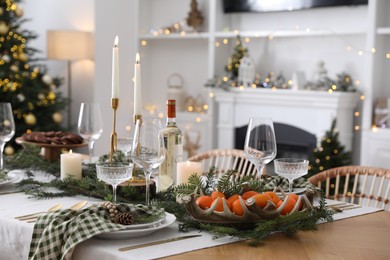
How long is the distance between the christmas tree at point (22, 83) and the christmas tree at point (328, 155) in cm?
233

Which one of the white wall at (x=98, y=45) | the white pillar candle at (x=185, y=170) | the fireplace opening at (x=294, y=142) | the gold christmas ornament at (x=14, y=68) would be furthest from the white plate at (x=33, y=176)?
the white wall at (x=98, y=45)

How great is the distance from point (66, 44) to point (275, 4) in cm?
183

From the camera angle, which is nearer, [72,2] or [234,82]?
[234,82]

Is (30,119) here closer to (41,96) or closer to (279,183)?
(41,96)

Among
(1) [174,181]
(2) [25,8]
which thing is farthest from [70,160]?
(2) [25,8]

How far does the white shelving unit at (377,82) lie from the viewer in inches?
182

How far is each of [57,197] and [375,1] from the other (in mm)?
3042

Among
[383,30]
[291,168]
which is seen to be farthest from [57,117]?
[291,168]

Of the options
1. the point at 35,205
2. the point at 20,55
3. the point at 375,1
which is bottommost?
the point at 35,205

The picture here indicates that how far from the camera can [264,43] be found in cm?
549

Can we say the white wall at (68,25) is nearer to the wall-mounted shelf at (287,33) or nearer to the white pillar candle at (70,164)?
the wall-mounted shelf at (287,33)

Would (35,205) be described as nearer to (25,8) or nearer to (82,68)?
(82,68)

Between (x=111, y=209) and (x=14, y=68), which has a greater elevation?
(x=14, y=68)

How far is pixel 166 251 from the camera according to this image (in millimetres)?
1727
